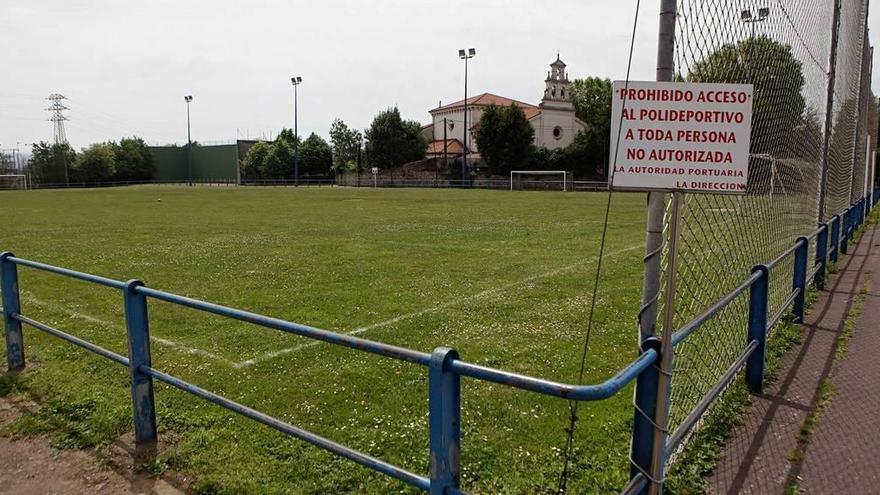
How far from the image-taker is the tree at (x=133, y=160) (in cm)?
9362

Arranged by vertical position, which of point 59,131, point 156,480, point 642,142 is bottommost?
point 156,480

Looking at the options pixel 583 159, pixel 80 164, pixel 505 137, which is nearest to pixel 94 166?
pixel 80 164

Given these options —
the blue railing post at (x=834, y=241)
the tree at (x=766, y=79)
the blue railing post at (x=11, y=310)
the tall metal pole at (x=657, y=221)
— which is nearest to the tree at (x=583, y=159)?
the blue railing post at (x=834, y=241)

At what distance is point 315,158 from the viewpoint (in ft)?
291

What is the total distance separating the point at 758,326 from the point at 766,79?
2349mm

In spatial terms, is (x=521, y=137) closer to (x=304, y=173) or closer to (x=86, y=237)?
(x=304, y=173)

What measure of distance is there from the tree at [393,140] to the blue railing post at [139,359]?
3038 inches

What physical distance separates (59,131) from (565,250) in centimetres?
10701

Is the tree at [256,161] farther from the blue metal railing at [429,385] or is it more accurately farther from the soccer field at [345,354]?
the blue metal railing at [429,385]

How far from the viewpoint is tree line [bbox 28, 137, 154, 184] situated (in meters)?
85.9

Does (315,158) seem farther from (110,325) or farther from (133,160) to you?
(110,325)

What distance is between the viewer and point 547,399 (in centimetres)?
459

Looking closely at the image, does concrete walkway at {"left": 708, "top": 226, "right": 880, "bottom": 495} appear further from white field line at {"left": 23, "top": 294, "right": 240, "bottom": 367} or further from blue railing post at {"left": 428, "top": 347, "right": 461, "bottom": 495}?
white field line at {"left": 23, "top": 294, "right": 240, "bottom": 367}

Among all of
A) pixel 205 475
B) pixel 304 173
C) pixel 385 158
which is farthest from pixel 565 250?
pixel 304 173
